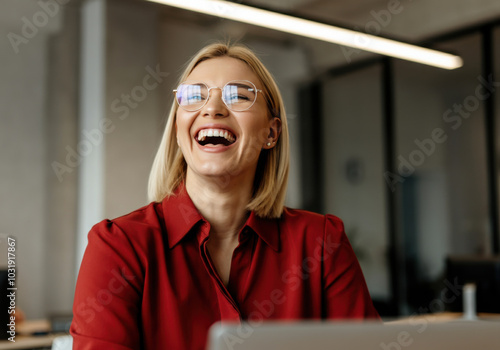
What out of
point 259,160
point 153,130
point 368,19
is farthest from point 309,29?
point 368,19

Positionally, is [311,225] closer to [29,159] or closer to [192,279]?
[192,279]

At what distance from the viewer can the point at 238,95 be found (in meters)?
1.50

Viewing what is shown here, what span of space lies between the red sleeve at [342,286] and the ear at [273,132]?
319 millimetres

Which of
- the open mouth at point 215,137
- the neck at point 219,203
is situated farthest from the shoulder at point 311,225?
the open mouth at point 215,137

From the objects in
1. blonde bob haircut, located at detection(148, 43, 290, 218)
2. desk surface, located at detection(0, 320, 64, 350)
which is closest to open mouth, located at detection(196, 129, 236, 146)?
blonde bob haircut, located at detection(148, 43, 290, 218)

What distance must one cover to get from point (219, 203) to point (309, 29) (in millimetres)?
1813

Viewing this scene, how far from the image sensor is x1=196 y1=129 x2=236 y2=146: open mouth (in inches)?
57.6

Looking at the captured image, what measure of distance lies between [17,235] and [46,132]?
38.8 inches

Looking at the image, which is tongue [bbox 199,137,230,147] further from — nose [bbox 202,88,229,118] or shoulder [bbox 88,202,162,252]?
shoulder [bbox 88,202,162,252]

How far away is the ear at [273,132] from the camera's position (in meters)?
1.64

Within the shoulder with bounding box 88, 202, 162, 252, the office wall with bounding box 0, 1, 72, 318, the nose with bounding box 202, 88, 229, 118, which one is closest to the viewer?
the shoulder with bounding box 88, 202, 162, 252

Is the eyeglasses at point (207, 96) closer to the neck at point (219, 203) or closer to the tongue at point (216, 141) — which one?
the tongue at point (216, 141)

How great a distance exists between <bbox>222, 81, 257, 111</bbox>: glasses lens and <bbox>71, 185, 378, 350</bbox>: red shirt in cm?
28

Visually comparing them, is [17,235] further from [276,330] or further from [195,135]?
[276,330]
